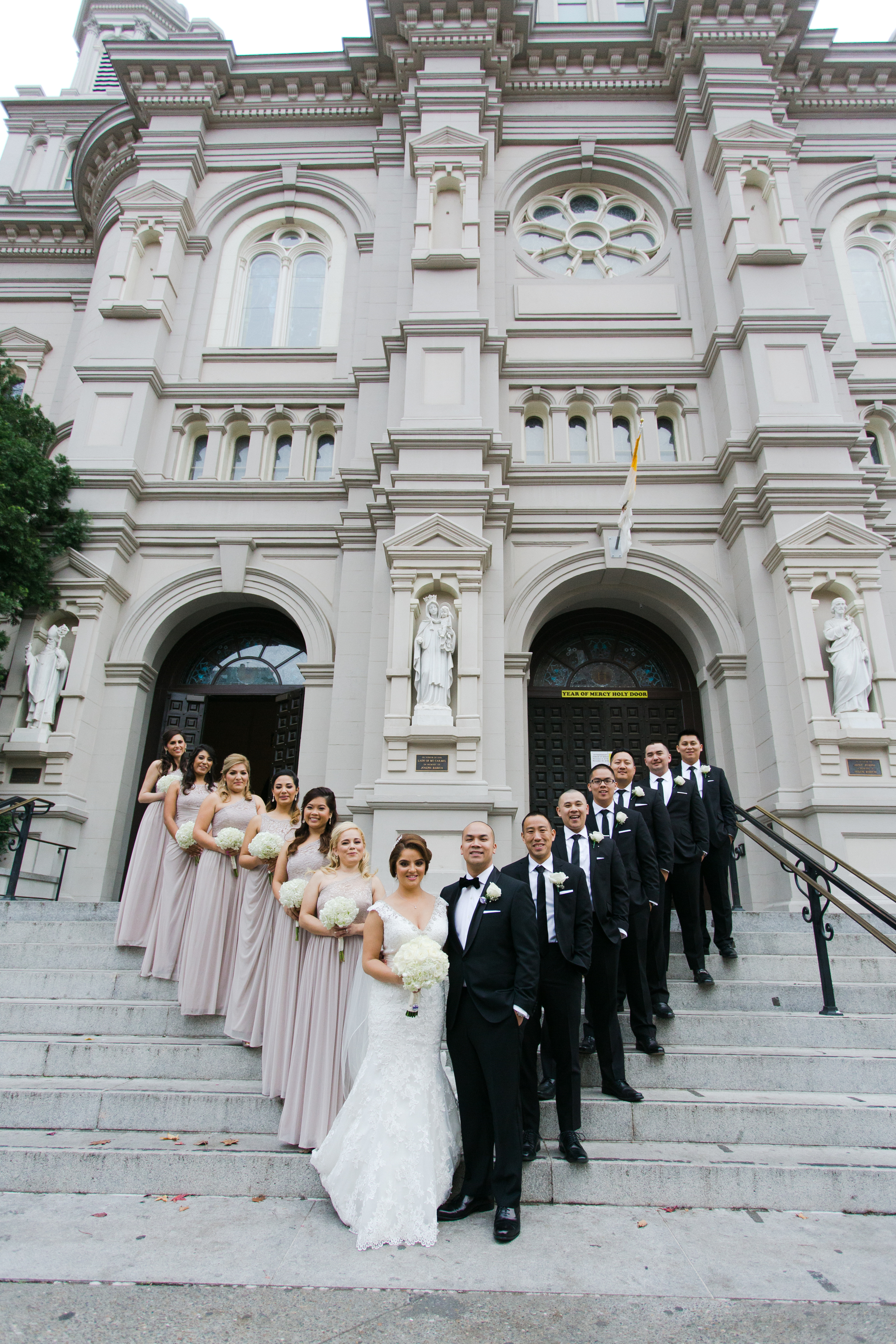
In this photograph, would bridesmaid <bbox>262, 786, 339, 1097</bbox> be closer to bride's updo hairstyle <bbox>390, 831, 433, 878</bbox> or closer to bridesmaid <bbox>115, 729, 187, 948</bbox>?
bride's updo hairstyle <bbox>390, 831, 433, 878</bbox>

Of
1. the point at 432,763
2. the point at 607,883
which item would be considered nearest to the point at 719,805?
the point at 607,883

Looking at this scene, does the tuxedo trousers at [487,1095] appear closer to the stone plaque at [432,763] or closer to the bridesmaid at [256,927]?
the bridesmaid at [256,927]

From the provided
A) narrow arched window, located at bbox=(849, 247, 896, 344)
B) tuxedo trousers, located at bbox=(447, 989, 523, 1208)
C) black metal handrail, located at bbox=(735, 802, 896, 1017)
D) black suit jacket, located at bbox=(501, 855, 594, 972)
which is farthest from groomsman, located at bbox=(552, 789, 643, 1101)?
narrow arched window, located at bbox=(849, 247, 896, 344)

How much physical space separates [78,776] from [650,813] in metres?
8.57

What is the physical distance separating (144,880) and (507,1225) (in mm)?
4794

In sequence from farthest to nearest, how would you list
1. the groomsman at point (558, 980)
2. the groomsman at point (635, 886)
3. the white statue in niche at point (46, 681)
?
the white statue in niche at point (46, 681), the groomsman at point (635, 886), the groomsman at point (558, 980)

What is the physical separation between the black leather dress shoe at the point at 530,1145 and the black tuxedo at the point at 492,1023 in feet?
0.82

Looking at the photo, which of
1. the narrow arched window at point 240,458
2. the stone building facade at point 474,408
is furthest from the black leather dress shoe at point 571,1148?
the narrow arched window at point 240,458

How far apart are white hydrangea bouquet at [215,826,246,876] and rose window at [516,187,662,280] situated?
42.4ft

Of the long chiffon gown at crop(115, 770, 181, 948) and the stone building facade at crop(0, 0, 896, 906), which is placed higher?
the stone building facade at crop(0, 0, 896, 906)

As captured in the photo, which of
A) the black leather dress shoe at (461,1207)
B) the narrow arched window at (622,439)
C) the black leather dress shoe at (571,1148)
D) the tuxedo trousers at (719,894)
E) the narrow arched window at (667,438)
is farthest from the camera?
the narrow arched window at (667,438)

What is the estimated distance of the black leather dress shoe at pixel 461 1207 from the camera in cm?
404

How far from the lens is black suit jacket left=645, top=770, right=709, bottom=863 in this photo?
22.7 feet

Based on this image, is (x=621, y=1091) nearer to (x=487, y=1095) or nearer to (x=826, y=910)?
(x=487, y=1095)
